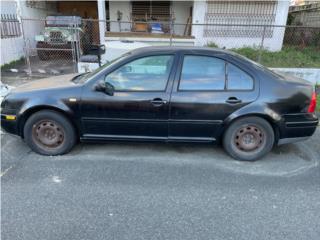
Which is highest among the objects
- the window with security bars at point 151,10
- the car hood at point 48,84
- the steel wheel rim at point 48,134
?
the window with security bars at point 151,10

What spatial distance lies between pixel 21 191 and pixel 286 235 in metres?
2.75

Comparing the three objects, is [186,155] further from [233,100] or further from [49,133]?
[49,133]

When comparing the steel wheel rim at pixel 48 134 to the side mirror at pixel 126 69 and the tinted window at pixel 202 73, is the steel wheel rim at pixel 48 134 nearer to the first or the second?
the side mirror at pixel 126 69

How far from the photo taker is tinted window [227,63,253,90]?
348 cm

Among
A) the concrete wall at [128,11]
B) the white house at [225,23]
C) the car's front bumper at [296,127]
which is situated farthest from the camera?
the concrete wall at [128,11]

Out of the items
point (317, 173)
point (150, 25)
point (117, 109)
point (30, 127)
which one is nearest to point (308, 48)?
point (150, 25)

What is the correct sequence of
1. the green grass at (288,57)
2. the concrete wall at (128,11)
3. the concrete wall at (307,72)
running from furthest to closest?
the concrete wall at (128,11)
the green grass at (288,57)
the concrete wall at (307,72)

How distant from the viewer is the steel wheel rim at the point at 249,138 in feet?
11.8

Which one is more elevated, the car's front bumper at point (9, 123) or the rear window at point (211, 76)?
the rear window at point (211, 76)

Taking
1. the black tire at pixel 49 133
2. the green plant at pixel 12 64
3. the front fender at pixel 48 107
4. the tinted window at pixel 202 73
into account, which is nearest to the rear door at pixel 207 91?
the tinted window at pixel 202 73

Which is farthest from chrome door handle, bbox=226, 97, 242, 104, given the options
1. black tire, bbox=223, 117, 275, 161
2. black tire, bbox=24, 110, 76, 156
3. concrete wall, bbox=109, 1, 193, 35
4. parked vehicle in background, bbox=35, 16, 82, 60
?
concrete wall, bbox=109, 1, 193, 35

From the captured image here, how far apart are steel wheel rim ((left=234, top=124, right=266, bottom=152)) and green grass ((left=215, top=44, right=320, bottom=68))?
6.00 meters

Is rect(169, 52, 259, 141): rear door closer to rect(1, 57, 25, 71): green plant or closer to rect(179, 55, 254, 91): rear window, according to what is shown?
rect(179, 55, 254, 91): rear window

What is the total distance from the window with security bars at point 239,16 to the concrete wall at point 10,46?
7621 millimetres
